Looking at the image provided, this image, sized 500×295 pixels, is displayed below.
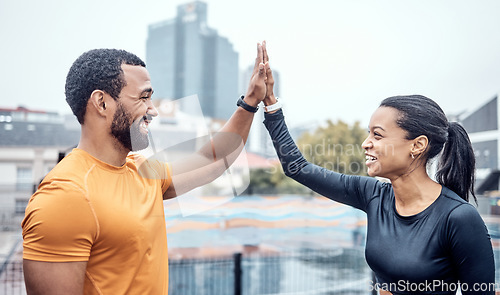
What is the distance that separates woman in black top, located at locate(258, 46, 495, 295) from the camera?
4.70 ft

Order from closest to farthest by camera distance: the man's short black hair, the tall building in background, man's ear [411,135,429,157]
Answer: the man's short black hair
man's ear [411,135,429,157]
the tall building in background

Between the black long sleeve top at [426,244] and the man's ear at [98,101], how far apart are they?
1053mm

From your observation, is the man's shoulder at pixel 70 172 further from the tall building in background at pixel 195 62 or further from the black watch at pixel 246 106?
the tall building in background at pixel 195 62

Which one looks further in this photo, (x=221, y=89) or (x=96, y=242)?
(x=221, y=89)

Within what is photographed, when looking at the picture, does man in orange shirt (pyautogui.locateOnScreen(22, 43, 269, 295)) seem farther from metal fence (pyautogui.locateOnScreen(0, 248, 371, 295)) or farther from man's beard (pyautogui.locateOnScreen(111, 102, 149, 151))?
metal fence (pyautogui.locateOnScreen(0, 248, 371, 295))

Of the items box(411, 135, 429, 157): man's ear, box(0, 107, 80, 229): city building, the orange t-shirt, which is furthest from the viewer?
box(0, 107, 80, 229): city building

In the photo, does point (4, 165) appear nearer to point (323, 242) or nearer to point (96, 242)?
point (323, 242)

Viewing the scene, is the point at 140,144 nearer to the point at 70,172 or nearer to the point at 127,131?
the point at 127,131

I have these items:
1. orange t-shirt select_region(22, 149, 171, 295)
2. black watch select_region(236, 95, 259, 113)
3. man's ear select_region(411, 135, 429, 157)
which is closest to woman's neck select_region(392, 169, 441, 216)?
man's ear select_region(411, 135, 429, 157)

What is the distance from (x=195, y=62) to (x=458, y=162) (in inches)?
3567

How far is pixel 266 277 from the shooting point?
934cm

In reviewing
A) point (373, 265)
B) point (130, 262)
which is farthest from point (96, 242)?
point (373, 265)

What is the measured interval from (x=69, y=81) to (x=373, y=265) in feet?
4.87

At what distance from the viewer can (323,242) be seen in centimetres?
2395
